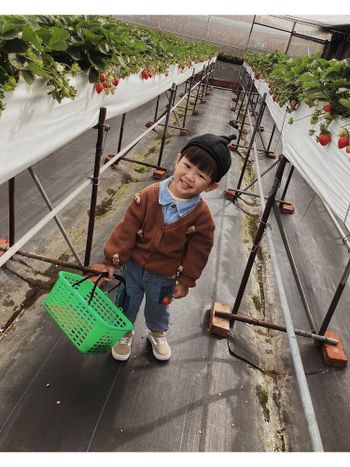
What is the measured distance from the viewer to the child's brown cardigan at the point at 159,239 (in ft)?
7.07

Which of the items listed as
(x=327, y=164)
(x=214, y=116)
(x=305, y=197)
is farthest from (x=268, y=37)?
(x=327, y=164)

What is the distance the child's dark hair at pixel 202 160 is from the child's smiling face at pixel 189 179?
0.02m

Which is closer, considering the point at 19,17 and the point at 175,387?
the point at 19,17

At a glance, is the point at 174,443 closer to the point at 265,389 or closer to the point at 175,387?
the point at 175,387

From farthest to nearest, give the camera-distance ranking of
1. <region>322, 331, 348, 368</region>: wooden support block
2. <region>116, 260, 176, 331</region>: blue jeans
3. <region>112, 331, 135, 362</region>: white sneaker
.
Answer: <region>322, 331, 348, 368</region>: wooden support block → <region>112, 331, 135, 362</region>: white sneaker → <region>116, 260, 176, 331</region>: blue jeans

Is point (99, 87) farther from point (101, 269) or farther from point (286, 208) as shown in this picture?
point (286, 208)

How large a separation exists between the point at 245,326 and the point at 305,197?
398 cm

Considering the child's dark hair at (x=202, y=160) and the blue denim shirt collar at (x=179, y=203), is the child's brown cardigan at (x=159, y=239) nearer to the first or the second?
the blue denim shirt collar at (x=179, y=203)

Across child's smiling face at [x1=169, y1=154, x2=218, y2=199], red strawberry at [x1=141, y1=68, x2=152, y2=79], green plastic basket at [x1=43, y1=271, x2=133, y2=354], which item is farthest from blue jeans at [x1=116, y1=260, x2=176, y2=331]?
red strawberry at [x1=141, y1=68, x2=152, y2=79]

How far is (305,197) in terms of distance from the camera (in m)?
6.54

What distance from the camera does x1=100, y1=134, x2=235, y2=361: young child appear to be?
1.98 meters

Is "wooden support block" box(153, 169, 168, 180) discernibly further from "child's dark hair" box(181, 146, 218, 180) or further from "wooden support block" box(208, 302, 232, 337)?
"child's dark hair" box(181, 146, 218, 180)

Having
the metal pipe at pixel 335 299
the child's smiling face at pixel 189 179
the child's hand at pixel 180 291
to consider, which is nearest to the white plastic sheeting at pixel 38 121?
the child's smiling face at pixel 189 179

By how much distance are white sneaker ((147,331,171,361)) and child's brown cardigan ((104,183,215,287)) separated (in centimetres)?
54
